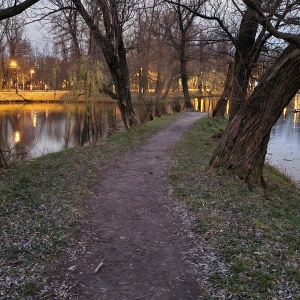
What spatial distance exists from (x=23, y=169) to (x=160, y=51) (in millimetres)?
21550

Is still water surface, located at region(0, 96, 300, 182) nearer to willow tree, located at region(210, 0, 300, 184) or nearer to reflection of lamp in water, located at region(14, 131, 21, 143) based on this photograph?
reflection of lamp in water, located at region(14, 131, 21, 143)

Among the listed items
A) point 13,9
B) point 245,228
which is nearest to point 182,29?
point 13,9

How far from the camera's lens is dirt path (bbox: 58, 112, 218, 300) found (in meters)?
4.00

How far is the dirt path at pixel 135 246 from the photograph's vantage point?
4.00 meters

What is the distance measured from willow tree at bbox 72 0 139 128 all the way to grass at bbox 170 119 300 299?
24.2 ft

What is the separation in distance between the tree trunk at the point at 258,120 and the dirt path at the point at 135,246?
1.91m

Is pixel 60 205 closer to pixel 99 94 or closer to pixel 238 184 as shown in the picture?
pixel 238 184

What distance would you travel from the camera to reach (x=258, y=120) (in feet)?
28.0

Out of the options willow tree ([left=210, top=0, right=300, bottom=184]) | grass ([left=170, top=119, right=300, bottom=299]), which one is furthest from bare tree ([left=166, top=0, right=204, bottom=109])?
grass ([left=170, top=119, right=300, bottom=299])

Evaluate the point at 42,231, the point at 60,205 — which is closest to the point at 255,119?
the point at 60,205

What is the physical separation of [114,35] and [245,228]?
40.0 ft

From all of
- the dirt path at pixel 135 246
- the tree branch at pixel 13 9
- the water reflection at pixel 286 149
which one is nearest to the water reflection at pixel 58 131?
the tree branch at pixel 13 9

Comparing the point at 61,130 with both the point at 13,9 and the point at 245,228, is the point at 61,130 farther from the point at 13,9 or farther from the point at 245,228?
the point at 245,228

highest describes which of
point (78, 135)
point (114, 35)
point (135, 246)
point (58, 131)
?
point (114, 35)
